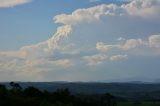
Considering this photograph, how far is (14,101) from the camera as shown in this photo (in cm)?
9044

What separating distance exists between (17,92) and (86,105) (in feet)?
57.9

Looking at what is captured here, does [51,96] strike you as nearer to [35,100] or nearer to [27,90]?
[27,90]

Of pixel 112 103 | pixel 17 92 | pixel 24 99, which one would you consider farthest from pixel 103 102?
pixel 24 99

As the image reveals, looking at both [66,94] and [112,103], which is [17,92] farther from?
[112,103]

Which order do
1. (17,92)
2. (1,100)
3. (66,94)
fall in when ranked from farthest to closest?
(66,94), (17,92), (1,100)

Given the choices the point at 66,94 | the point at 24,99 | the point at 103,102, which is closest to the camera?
the point at 24,99

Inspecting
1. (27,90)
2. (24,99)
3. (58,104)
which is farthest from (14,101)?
(27,90)

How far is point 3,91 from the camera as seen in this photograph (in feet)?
312

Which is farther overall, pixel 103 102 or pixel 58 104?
pixel 103 102

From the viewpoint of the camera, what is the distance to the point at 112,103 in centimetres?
14225

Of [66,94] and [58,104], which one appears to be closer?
[58,104]

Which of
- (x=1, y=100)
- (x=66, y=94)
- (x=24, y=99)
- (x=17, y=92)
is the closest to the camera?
(x=1, y=100)

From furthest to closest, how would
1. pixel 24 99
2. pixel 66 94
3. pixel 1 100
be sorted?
pixel 66 94 < pixel 24 99 < pixel 1 100

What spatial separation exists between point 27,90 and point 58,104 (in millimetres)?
18168
